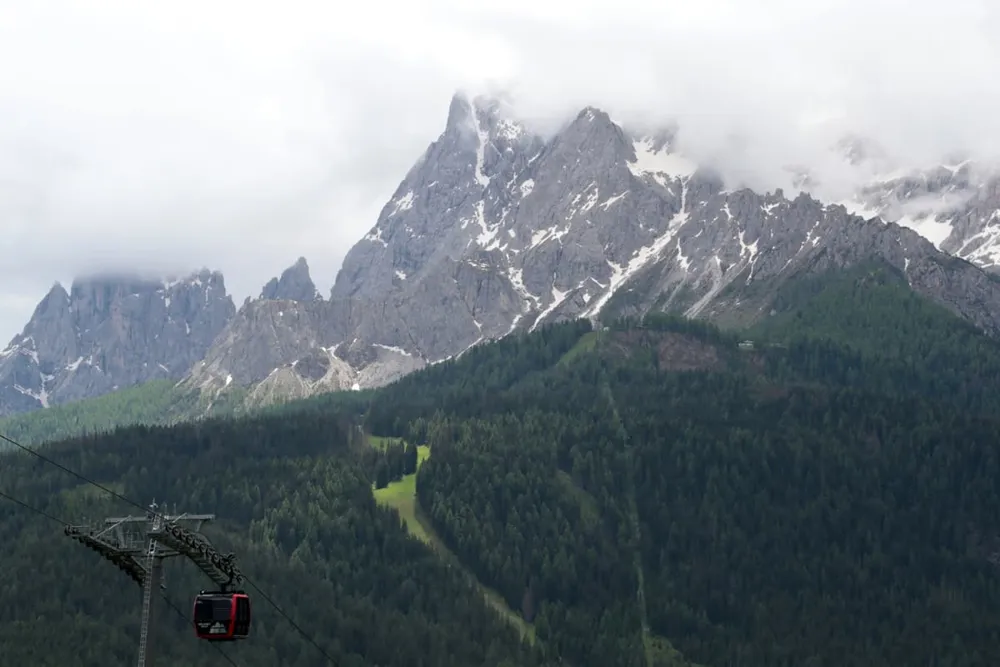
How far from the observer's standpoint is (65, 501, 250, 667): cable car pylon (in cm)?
6700

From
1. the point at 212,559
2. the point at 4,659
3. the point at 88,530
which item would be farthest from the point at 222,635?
the point at 4,659

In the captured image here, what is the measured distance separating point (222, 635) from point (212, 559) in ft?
11.5

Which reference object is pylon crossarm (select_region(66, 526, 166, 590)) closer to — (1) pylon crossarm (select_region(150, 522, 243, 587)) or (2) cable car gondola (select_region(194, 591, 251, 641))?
(1) pylon crossarm (select_region(150, 522, 243, 587))

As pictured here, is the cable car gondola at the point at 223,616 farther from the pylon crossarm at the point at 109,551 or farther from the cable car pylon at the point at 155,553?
the pylon crossarm at the point at 109,551

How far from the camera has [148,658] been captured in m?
62.6

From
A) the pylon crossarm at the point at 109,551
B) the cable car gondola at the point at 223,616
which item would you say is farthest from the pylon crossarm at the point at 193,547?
the pylon crossarm at the point at 109,551

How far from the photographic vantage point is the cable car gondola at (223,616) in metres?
71.0

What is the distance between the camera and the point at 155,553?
67562 millimetres

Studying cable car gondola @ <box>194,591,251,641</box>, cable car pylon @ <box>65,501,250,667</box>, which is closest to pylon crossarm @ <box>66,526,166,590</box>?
cable car pylon @ <box>65,501,250,667</box>

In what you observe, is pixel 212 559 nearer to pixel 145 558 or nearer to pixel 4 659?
pixel 145 558

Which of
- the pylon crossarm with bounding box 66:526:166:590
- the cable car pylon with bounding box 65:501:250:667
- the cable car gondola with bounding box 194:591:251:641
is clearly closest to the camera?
the cable car pylon with bounding box 65:501:250:667

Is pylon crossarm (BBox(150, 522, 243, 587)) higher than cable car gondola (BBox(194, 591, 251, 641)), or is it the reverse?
pylon crossarm (BBox(150, 522, 243, 587))

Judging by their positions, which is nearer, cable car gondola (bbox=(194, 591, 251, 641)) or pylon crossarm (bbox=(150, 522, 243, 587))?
pylon crossarm (bbox=(150, 522, 243, 587))

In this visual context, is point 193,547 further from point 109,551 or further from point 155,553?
point 109,551
